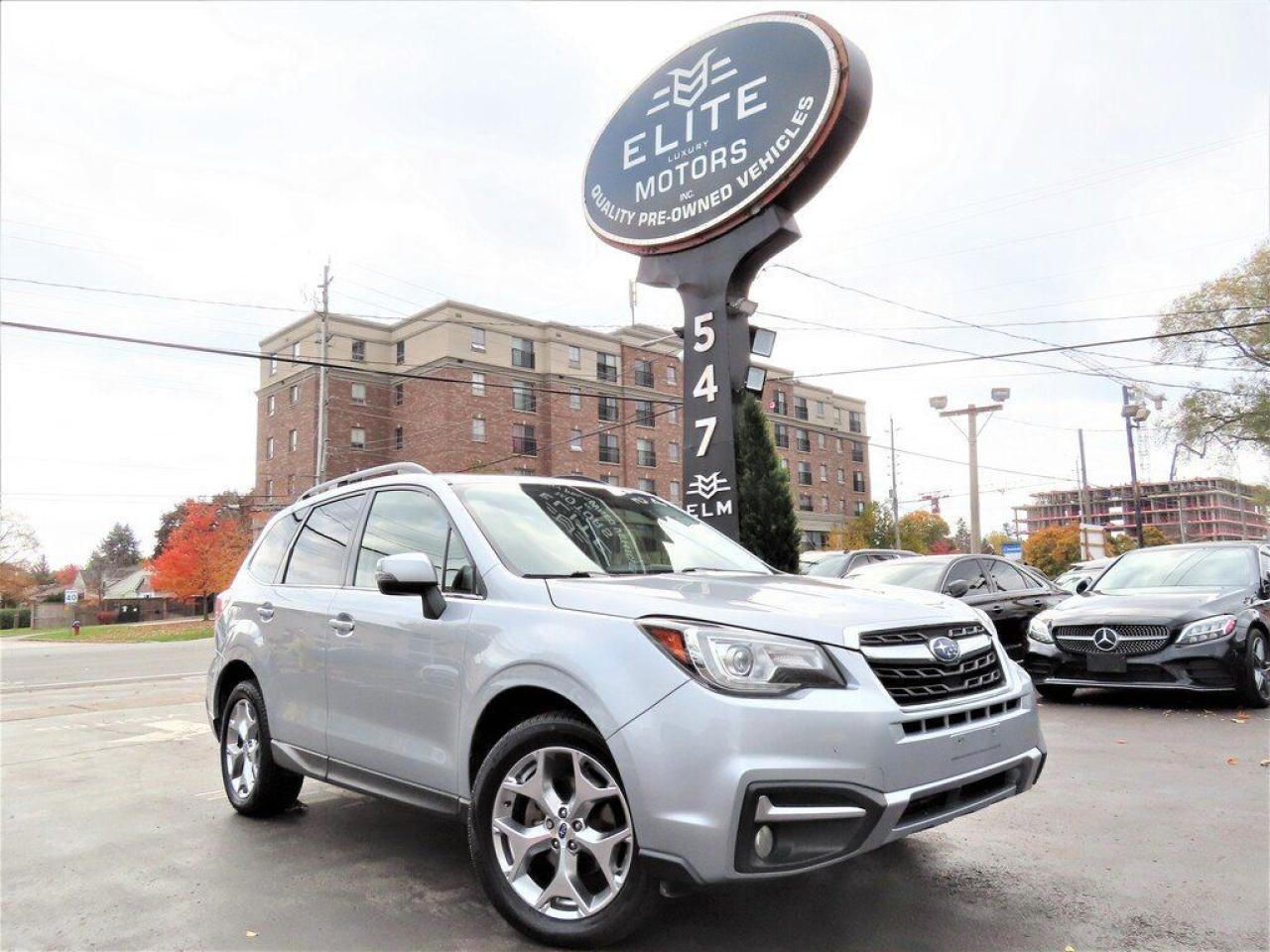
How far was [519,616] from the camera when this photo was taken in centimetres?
341

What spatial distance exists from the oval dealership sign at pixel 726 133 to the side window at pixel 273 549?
8035mm

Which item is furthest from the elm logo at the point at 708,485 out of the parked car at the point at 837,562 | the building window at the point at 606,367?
the building window at the point at 606,367

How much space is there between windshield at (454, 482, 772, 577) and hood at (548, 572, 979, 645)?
9.7 inches

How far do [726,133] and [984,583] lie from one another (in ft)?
21.8

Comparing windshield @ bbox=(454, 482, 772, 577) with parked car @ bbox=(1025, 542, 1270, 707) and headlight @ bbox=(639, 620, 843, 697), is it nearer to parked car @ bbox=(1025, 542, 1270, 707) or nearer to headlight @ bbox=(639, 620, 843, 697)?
headlight @ bbox=(639, 620, 843, 697)

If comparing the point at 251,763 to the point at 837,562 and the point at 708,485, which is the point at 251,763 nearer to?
the point at 708,485

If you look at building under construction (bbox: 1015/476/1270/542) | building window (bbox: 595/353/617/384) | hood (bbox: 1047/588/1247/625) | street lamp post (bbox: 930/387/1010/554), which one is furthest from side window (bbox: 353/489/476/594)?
building under construction (bbox: 1015/476/1270/542)

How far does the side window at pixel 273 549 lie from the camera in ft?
17.3

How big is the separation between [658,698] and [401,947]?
53.0 inches

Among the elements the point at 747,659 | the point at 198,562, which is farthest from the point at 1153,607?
the point at 198,562

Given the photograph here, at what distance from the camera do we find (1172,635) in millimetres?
7637

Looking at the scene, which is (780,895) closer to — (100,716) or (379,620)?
(379,620)

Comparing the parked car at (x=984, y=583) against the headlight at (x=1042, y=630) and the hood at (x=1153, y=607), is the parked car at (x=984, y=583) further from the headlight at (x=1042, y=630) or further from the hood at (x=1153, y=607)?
the hood at (x=1153, y=607)

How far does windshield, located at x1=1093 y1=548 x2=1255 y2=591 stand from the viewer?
8633mm
